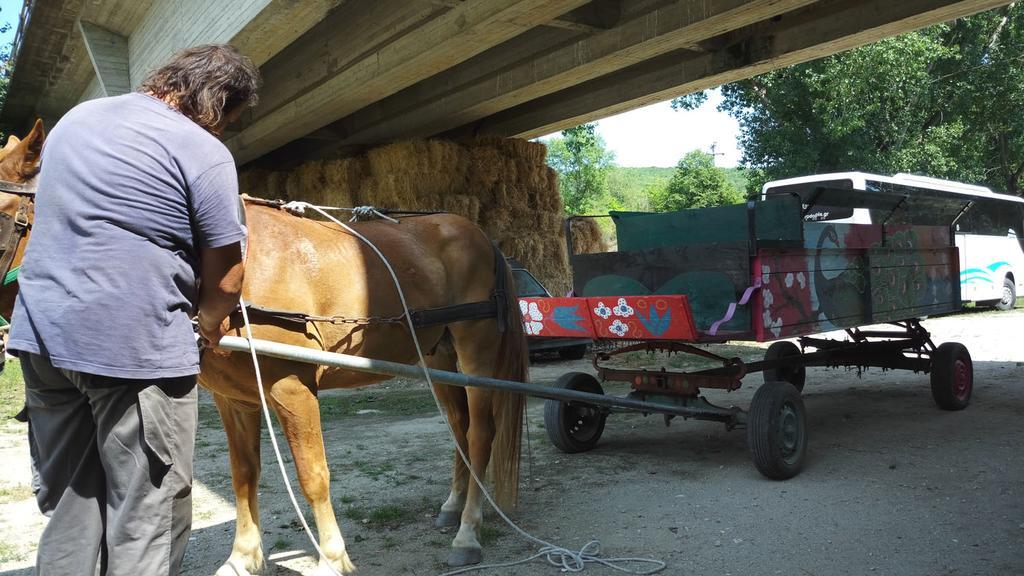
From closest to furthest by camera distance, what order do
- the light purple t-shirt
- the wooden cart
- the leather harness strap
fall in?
the light purple t-shirt
the leather harness strap
the wooden cart

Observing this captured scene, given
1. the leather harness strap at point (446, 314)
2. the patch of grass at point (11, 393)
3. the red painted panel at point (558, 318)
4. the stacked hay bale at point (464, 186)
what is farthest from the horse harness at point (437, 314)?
the patch of grass at point (11, 393)

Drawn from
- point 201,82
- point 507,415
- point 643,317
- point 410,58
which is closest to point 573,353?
point 410,58

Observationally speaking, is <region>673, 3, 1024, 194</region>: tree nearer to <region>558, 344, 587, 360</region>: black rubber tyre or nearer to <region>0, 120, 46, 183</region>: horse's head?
<region>558, 344, 587, 360</region>: black rubber tyre

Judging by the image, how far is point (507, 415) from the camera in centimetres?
460

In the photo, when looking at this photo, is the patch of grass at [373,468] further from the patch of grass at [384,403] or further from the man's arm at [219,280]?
the man's arm at [219,280]

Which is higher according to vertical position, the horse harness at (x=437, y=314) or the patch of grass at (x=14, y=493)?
the horse harness at (x=437, y=314)

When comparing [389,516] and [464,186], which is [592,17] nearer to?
[464,186]

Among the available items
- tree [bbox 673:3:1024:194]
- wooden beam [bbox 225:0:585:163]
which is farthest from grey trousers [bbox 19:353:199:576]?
tree [bbox 673:3:1024:194]

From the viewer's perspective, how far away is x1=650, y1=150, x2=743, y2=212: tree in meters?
37.4

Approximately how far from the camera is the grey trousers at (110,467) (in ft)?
6.79

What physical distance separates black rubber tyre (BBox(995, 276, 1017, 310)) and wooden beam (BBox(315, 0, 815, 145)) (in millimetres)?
17096

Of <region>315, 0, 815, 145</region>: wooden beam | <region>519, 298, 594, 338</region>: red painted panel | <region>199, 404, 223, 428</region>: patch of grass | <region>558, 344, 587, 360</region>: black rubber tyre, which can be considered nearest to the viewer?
<region>519, 298, 594, 338</region>: red painted panel

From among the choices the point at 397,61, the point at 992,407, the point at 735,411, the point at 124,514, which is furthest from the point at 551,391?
the point at 992,407

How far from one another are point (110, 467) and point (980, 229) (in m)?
22.1
